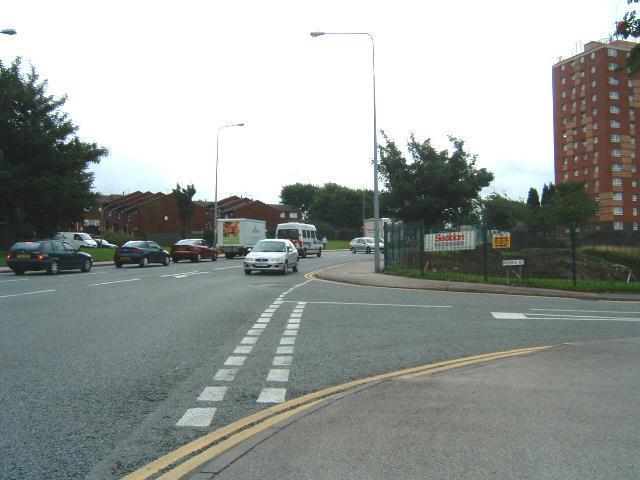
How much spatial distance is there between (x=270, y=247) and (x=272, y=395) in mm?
21394

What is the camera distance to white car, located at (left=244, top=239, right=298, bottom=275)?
2575 centimetres

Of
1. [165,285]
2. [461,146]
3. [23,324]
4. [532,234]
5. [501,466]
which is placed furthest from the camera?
[461,146]

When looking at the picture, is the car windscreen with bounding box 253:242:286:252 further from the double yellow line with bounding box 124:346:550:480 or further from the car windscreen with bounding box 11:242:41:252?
the double yellow line with bounding box 124:346:550:480

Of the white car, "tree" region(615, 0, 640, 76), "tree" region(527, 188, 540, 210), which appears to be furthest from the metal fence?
"tree" region(527, 188, 540, 210)

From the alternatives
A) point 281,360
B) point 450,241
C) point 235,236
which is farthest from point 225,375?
point 235,236

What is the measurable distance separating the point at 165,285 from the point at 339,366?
1309cm

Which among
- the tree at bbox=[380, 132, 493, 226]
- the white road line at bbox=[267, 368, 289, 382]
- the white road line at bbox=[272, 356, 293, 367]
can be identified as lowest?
the white road line at bbox=[272, 356, 293, 367]

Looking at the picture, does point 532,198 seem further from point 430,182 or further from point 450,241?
point 450,241

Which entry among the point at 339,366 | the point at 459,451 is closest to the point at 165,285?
the point at 339,366

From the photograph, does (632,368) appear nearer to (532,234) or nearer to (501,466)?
(501,466)

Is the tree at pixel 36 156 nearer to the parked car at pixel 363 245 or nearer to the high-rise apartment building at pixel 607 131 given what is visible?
the parked car at pixel 363 245

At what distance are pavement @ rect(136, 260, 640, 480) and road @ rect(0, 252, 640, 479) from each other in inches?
19.0

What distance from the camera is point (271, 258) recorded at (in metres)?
25.8

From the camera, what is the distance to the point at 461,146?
41438 millimetres
